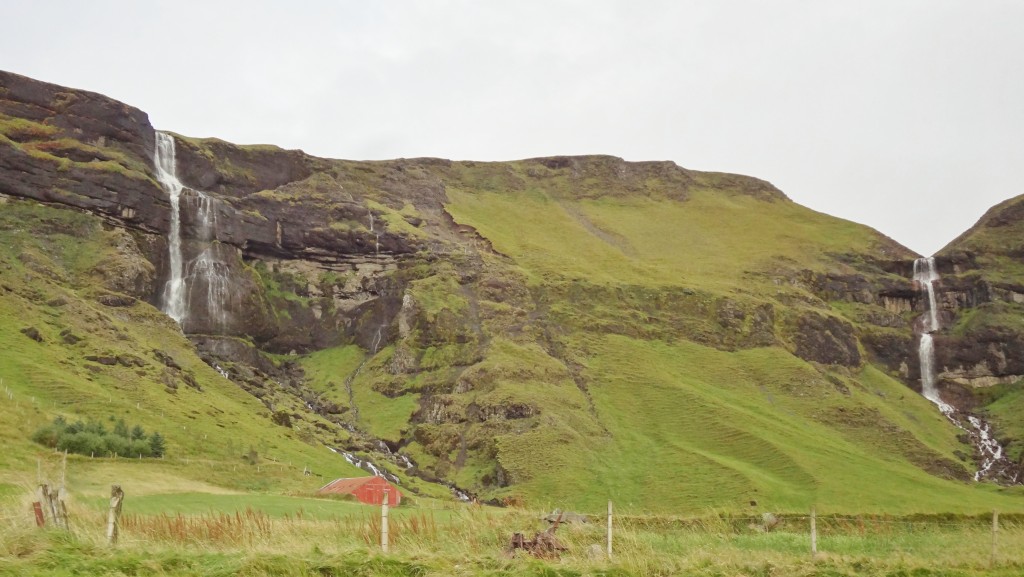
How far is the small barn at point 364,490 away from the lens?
57.1m

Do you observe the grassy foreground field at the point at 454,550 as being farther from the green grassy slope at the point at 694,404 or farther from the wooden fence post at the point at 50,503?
the green grassy slope at the point at 694,404

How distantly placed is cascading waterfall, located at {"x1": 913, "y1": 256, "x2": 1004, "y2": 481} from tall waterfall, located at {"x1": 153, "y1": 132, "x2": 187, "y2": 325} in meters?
110

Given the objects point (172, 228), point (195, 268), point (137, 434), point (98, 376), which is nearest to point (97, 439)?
point (137, 434)

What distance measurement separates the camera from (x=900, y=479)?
85.6m

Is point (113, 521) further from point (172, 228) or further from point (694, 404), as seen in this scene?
point (172, 228)

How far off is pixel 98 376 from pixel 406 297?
183 feet

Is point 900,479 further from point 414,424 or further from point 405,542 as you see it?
point 405,542

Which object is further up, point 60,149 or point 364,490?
point 60,149

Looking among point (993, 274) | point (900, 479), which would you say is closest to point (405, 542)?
point (900, 479)

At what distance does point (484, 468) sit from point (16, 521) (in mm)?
69156

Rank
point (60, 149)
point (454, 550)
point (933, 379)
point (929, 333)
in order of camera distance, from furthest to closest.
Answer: point (929, 333), point (933, 379), point (60, 149), point (454, 550)

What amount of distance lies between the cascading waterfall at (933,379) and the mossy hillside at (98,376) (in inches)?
3419

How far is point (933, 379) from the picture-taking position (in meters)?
141

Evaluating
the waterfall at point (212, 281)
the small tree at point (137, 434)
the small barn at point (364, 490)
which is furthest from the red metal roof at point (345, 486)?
the waterfall at point (212, 281)
